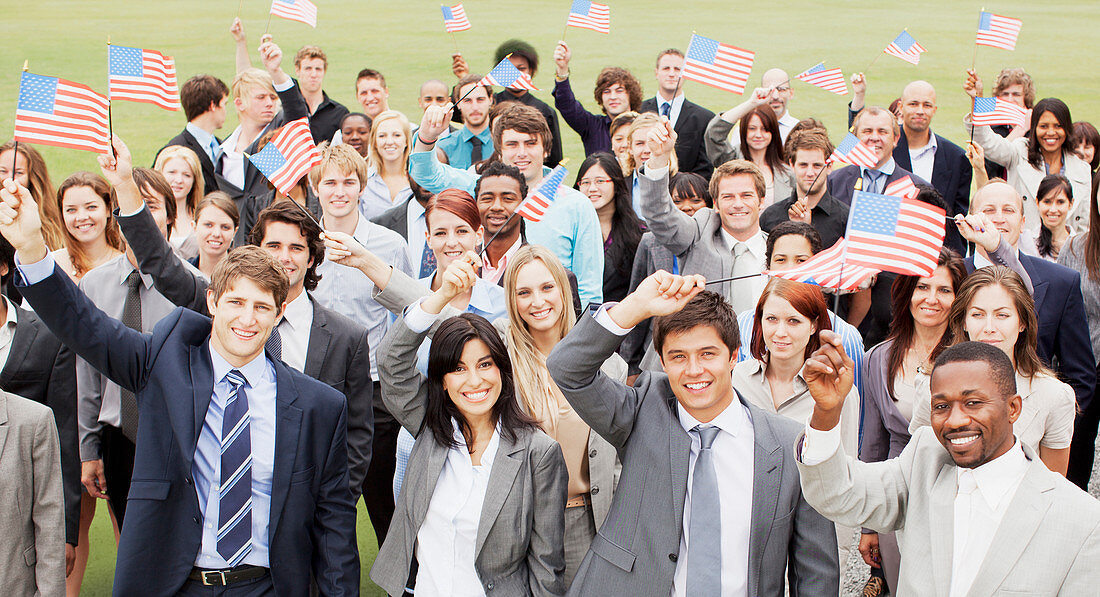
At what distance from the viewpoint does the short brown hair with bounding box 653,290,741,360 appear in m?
3.84

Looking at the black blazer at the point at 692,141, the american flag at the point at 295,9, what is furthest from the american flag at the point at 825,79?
the american flag at the point at 295,9

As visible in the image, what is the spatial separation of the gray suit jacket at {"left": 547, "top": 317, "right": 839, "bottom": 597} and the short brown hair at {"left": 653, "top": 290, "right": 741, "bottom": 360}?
0.28 metres

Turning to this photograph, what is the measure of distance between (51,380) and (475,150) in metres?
5.15

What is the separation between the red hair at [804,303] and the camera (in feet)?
15.9

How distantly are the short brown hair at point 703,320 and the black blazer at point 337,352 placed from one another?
1.77 meters

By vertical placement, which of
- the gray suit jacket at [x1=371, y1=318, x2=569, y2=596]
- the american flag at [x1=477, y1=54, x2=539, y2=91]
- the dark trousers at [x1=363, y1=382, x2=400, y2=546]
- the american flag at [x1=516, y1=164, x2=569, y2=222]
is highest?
the american flag at [x1=477, y1=54, x2=539, y2=91]

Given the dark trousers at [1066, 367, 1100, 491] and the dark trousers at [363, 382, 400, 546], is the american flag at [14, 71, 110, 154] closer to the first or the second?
the dark trousers at [363, 382, 400, 546]

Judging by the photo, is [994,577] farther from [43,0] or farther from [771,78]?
[43,0]

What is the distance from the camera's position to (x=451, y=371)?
427 centimetres

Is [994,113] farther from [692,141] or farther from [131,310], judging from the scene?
[131,310]

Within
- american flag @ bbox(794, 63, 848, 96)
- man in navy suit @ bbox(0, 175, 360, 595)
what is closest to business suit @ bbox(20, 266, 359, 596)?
man in navy suit @ bbox(0, 175, 360, 595)

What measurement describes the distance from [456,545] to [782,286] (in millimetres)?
2007

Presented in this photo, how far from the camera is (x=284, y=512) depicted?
4.11 metres

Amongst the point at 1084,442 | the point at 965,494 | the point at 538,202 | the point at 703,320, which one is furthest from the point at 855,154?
the point at 965,494
